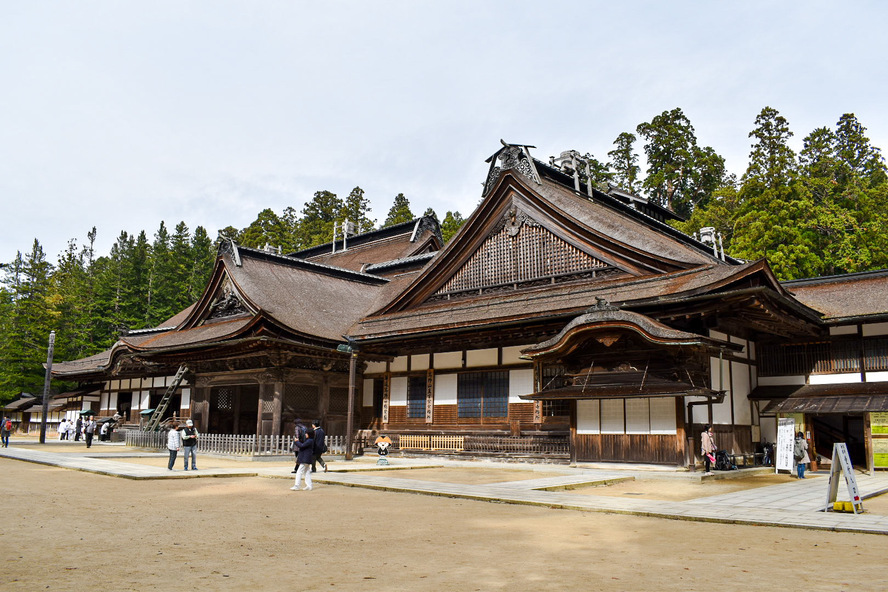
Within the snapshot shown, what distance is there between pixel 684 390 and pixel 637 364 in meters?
2.05

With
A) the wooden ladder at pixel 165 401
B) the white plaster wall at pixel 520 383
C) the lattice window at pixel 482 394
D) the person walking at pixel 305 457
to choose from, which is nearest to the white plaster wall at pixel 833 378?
the white plaster wall at pixel 520 383

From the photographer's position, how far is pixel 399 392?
26.6 m

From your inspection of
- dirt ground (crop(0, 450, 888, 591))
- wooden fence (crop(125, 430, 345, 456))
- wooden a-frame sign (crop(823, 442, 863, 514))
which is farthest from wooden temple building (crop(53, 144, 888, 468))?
dirt ground (crop(0, 450, 888, 591))

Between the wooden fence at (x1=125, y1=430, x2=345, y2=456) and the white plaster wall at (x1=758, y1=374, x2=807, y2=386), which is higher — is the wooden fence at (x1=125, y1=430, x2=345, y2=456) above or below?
below

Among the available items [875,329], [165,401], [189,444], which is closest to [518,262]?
[875,329]

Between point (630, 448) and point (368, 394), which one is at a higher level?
point (368, 394)

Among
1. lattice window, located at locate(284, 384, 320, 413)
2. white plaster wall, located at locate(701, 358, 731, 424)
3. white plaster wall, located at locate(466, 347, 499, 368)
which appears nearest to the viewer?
white plaster wall, located at locate(701, 358, 731, 424)

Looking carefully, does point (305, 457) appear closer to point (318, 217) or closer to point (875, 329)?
point (875, 329)

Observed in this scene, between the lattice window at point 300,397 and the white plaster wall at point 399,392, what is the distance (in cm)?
324

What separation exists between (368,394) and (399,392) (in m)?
1.93

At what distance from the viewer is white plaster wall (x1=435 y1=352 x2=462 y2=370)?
24.9 metres

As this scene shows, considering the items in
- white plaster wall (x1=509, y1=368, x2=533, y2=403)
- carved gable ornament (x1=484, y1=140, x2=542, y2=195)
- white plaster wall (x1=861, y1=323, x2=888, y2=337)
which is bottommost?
white plaster wall (x1=509, y1=368, x2=533, y2=403)

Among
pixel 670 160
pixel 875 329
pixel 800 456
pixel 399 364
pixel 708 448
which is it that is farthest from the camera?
pixel 670 160

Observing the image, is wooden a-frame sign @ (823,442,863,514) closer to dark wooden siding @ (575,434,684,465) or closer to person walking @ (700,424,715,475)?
person walking @ (700,424,715,475)
